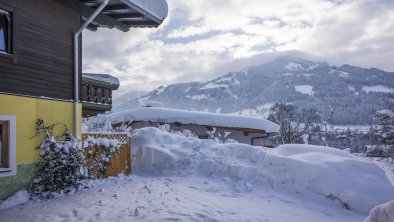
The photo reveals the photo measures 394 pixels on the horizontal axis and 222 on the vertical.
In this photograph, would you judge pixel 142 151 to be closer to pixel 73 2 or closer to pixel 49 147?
pixel 49 147

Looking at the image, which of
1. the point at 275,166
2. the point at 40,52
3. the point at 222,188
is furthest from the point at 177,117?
the point at 40,52

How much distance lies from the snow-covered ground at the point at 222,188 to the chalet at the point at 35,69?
4.04 feet

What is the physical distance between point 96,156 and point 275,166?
536 cm

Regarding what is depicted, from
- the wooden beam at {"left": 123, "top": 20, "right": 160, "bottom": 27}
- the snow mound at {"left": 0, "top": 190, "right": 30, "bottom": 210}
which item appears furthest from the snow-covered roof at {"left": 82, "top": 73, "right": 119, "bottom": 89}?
the snow mound at {"left": 0, "top": 190, "right": 30, "bottom": 210}

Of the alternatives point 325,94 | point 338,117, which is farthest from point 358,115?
point 325,94

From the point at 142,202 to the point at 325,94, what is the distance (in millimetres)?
196993

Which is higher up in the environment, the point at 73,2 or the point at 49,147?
the point at 73,2

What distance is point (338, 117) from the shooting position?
143750mm

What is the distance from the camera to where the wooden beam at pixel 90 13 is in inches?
366

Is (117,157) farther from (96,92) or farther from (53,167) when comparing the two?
(96,92)

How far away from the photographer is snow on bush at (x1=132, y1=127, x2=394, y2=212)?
30.9 ft

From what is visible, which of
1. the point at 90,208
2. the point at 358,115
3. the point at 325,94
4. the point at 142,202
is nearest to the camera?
the point at 90,208

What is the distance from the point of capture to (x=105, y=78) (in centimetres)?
1500

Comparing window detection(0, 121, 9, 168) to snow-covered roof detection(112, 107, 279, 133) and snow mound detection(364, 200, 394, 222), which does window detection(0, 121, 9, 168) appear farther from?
snow-covered roof detection(112, 107, 279, 133)
